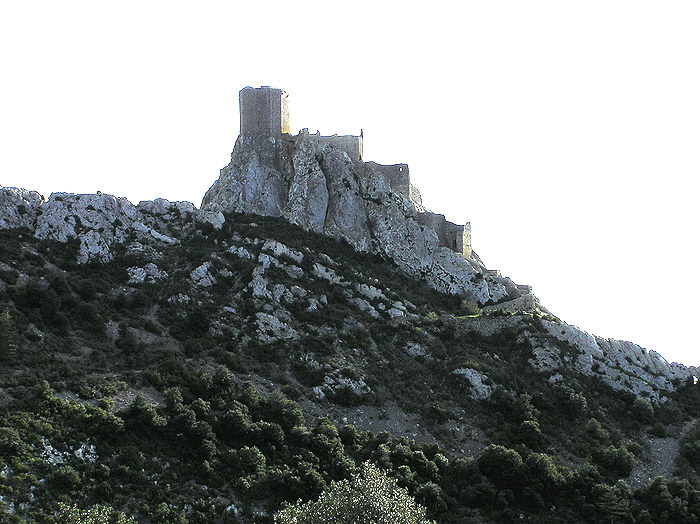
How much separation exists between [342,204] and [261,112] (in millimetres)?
11825

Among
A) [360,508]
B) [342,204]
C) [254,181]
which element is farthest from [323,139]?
[360,508]

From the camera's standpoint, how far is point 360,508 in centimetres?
3816

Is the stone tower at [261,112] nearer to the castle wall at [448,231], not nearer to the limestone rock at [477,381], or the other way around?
the castle wall at [448,231]

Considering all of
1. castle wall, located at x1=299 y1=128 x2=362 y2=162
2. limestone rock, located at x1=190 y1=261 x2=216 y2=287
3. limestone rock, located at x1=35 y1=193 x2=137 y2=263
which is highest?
castle wall, located at x1=299 y1=128 x2=362 y2=162

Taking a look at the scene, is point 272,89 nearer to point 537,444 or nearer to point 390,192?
point 390,192

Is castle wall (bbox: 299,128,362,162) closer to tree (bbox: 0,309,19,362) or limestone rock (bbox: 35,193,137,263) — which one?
limestone rock (bbox: 35,193,137,263)

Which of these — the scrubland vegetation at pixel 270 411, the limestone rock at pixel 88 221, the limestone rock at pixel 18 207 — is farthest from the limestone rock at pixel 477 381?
the limestone rock at pixel 18 207

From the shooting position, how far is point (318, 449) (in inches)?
2019

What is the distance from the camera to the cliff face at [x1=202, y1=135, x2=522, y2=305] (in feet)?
243

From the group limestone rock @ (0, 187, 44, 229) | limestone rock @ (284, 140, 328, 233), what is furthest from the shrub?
limestone rock @ (0, 187, 44, 229)

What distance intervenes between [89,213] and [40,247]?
197 inches

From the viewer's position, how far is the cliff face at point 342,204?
73938 mm

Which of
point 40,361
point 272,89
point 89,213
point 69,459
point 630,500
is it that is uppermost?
point 272,89

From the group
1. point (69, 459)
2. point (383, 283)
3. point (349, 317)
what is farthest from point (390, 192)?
point (69, 459)
